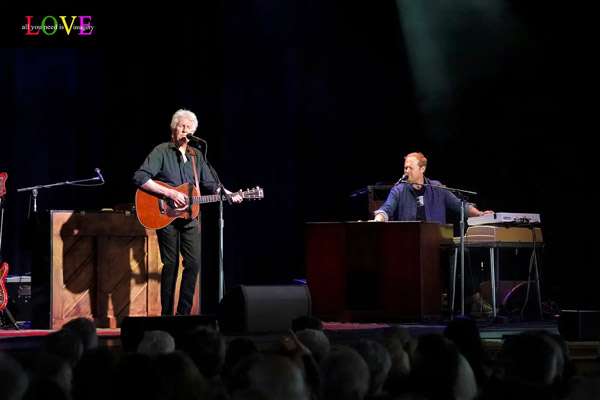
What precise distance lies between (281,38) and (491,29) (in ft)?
7.44

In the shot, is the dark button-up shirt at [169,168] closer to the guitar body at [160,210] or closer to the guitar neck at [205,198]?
the guitar body at [160,210]

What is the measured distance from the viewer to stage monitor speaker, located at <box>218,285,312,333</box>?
671 centimetres

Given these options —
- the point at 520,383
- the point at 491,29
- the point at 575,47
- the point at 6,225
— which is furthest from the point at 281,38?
the point at 520,383

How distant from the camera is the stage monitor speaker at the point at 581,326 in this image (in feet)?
19.9

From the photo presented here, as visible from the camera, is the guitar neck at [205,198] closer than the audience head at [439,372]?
No

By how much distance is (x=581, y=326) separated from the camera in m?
6.06

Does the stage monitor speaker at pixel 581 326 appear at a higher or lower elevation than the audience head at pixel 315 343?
lower

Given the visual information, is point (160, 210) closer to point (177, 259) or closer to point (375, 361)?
point (177, 259)

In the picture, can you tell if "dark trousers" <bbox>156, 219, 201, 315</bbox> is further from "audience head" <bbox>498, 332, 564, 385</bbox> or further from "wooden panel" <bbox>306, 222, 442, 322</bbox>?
"audience head" <bbox>498, 332, 564, 385</bbox>

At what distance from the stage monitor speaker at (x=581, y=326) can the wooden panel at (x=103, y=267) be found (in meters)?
3.37

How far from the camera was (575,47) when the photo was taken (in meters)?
8.43

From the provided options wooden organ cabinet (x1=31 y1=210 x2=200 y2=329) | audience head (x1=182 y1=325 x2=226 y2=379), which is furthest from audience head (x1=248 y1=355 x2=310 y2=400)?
wooden organ cabinet (x1=31 y1=210 x2=200 y2=329)

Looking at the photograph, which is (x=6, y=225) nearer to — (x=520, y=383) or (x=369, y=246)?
(x=369, y=246)

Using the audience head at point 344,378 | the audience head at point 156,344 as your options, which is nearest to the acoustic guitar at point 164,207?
the audience head at point 156,344
